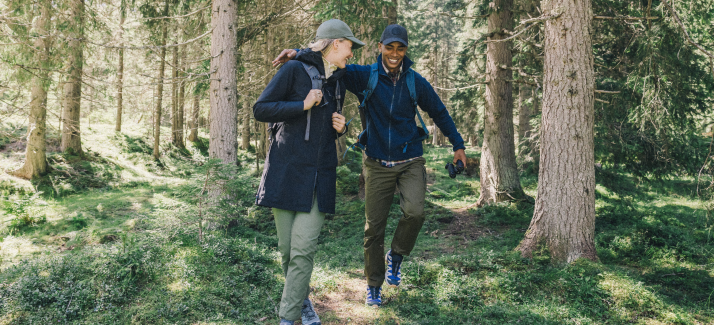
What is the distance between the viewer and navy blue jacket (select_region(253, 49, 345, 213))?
325cm

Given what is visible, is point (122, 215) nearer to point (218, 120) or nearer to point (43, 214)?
point (43, 214)

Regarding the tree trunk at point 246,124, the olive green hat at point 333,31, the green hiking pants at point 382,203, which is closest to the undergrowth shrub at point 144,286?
the green hiking pants at point 382,203

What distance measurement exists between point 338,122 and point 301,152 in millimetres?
405

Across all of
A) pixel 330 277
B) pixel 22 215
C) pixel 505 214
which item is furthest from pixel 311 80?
pixel 22 215

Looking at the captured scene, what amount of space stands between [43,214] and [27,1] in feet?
14.7

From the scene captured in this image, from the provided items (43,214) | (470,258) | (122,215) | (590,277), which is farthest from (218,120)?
(590,277)

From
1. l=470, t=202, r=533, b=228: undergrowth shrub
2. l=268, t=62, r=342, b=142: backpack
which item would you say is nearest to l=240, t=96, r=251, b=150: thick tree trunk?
l=470, t=202, r=533, b=228: undergrowth shrub

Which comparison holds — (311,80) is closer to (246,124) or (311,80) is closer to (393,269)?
(393,269)

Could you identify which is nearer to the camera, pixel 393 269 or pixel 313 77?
pixel 313 77

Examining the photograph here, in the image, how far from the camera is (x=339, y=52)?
11.5 feet

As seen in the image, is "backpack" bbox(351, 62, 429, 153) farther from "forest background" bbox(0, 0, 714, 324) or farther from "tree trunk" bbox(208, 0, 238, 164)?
"tree trunk" bbox(208, 0, 238, 164)

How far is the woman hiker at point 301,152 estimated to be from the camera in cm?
328

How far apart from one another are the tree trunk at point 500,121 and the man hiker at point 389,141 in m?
5.88

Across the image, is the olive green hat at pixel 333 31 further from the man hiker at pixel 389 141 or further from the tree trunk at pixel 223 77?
the tree trunk at pixel 223 77
